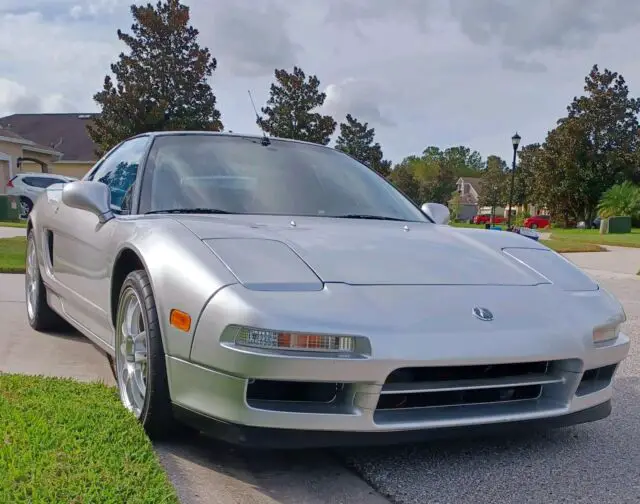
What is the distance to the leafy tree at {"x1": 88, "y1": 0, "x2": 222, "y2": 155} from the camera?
23141 mm

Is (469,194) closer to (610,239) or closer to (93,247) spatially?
(610,239)

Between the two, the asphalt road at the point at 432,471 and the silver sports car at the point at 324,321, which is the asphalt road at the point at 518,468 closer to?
the asphalt road at the point at 432,471

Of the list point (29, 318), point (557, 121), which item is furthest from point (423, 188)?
point (29, 318)

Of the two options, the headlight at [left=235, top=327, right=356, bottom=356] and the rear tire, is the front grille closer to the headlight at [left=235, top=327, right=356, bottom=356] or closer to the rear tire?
the headlight at [left=235, top=327, right=356, bottom=356]

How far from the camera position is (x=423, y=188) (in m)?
74.2

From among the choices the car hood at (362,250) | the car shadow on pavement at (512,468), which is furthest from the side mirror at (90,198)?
the car shadow on pavement at (512,468)

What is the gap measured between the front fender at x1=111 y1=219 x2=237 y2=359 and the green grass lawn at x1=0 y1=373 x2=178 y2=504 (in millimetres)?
397

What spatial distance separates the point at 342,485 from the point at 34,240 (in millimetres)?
3330

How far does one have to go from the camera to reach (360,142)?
3372 cm

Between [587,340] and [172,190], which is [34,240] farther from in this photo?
[587,340]

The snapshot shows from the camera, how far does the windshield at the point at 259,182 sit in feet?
10.5

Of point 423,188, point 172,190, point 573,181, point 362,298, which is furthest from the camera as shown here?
point 423,188

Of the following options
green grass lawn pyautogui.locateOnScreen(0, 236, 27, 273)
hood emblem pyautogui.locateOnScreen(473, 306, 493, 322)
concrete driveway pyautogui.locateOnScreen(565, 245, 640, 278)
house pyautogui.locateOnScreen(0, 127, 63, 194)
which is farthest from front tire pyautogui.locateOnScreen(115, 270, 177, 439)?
house pyautogui.locateOnScreen(0, 127, 63, 194)

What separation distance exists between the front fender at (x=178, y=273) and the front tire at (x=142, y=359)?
60mm
